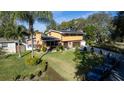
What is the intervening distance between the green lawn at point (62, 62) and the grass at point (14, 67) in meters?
0.65

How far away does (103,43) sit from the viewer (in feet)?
35.9

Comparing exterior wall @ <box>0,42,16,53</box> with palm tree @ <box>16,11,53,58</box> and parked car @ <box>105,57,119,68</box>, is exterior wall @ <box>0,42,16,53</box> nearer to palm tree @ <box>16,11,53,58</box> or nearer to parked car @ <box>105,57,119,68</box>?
palm tree @ <box>16,11,53,58</box>

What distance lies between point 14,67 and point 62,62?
2.40 meters

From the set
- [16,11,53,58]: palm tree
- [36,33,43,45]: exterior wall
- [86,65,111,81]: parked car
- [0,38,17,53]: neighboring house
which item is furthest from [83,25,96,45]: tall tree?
[0,38,17,53]: neighboring house

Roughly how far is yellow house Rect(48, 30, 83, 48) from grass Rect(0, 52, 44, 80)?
1789mm

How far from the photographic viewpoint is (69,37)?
447 inches

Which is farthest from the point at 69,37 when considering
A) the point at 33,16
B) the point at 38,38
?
the point at 33,16

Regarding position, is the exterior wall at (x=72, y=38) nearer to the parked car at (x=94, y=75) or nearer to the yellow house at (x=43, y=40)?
the yellow house at (x=43, y=40)

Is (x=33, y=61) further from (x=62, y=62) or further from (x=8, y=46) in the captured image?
(x=8, y=46)
